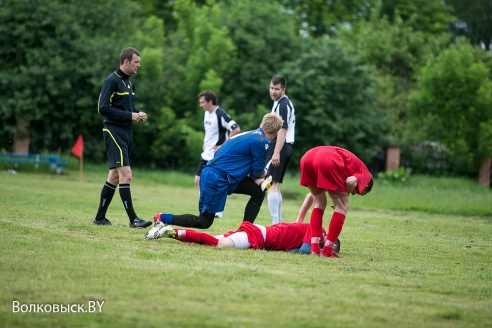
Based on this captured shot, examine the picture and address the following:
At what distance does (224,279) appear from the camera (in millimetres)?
6895

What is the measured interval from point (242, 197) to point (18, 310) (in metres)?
17.2

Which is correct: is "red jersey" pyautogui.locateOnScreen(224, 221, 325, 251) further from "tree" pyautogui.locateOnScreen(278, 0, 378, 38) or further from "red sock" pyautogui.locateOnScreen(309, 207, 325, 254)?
"tree" pyautogui.locateOnScreen(278, 0, 378, 38)

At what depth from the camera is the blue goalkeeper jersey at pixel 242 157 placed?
9609 millimetres

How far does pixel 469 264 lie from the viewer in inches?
365

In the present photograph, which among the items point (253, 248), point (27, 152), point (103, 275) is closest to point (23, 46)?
point (27, 152)

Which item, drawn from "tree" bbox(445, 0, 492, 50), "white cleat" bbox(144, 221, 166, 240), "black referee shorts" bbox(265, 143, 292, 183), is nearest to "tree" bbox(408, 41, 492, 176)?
"black referee shorts" bbox(265, 143, 292, 183)

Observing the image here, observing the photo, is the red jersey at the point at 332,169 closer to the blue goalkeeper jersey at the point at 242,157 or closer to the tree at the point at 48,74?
the blue goalkeeper jersey at the point at 242,157

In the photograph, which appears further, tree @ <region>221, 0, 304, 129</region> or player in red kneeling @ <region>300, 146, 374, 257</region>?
tree @ <region>221, 0, 304, 129</region>

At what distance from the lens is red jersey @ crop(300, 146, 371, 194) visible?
9055 mm

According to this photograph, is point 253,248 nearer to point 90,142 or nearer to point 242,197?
point 242,197

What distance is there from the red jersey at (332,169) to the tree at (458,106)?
2321 cm

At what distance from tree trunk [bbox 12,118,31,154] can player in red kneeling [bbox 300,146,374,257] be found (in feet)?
74.3

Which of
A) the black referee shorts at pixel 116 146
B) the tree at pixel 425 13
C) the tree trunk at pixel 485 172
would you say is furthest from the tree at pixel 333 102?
the black referee shorts at pixel 116 146

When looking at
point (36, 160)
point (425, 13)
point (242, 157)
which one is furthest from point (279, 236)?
point (425, 13)
